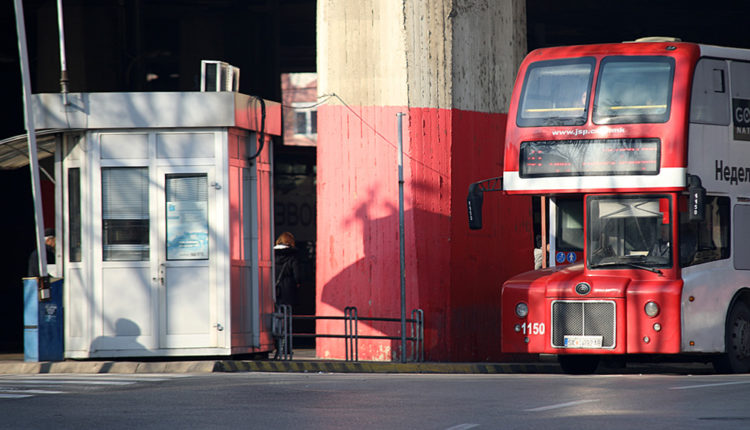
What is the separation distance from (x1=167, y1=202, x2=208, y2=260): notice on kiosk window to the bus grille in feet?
16.1

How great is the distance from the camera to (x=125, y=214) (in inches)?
752

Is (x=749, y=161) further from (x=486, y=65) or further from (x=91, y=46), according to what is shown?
(x=91, y=46)

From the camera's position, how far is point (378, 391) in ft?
45.8

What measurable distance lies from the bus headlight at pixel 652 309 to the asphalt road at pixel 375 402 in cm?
167

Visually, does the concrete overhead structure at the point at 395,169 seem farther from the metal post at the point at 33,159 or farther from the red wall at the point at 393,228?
the metal post at the point at 33,159

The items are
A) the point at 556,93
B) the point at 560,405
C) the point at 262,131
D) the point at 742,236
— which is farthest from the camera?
the point at 262,131

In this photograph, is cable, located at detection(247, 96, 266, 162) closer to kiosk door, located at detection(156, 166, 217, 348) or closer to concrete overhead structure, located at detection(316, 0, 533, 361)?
kiosk door, located at detection(156, 166, 217, 348)

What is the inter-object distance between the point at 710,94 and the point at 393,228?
541 cm

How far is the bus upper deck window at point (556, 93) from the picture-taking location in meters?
18.6

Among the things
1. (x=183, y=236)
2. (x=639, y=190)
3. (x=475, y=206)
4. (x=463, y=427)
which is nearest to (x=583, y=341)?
(x=639, y=190)

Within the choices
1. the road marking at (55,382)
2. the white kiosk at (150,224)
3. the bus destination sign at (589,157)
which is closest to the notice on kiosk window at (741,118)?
A: the bus destination sign at (589,157)

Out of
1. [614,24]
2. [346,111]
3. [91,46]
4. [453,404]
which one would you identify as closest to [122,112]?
[346,111]

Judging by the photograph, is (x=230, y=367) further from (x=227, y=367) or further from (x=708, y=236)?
(x=708, y=236)

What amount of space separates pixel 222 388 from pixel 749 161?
8.76 metres
